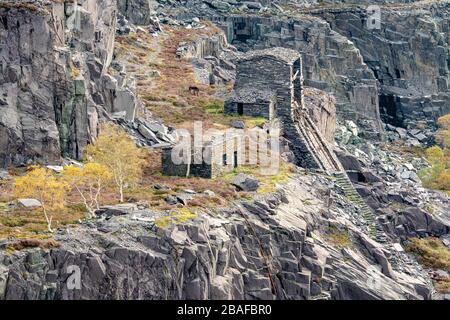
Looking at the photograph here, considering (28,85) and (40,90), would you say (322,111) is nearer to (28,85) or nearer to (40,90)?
(40,90)

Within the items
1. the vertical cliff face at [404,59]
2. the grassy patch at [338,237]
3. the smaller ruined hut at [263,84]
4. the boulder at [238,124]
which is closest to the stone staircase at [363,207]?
the grassy patch at [338,237]

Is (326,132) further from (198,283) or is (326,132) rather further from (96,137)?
(198,283)

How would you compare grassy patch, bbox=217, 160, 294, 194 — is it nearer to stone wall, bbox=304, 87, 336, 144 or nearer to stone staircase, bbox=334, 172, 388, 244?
→ stone staircase, bbox=334, 172, 388, 244

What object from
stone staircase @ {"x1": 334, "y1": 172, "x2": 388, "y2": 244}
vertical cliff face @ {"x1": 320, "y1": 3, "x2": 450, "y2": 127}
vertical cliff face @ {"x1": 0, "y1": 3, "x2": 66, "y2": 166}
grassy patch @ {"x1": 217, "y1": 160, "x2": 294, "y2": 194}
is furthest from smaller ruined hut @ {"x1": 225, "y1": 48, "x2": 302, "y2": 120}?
vertical cliff face @ {"x1": 320, "y1": 3, "x2": 450, "y2": 127}

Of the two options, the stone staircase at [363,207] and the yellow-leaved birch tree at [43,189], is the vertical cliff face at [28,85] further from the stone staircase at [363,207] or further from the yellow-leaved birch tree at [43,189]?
the stone staircase at [363,207]

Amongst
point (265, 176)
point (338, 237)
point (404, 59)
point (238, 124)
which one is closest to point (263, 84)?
point (238, 124)
